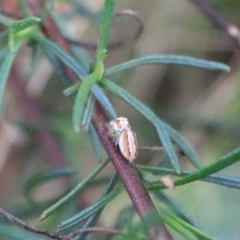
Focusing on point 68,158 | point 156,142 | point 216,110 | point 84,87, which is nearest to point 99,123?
point 84,87

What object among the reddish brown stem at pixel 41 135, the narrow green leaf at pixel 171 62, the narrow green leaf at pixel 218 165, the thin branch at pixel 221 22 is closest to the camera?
the narrow green leaf at pixel 218 165

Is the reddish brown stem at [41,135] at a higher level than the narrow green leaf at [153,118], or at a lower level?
higher

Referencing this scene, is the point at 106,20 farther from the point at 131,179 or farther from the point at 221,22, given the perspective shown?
the point at 221,22

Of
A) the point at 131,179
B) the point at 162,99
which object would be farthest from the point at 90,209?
the point at 162,99

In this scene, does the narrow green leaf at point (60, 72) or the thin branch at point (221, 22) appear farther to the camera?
the thin branch at point (221, 22)

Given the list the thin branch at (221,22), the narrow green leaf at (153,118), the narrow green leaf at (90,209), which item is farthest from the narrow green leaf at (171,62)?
the thin branch at (221,22)

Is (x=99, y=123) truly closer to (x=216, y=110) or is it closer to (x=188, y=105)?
(x=216, y=110)

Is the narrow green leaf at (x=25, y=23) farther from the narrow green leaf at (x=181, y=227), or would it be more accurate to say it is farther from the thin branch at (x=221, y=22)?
the thin branch at (x=221, y=22)
